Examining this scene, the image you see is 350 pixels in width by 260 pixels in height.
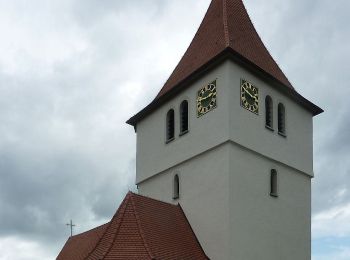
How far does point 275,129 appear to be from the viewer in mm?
22188

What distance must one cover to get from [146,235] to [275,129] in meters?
6.45

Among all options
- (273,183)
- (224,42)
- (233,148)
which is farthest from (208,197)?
(224,42)

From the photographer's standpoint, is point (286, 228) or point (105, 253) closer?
point (105, 253)

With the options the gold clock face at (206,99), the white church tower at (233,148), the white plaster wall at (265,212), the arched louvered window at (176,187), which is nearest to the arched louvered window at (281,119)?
the white church tower at (233,148)

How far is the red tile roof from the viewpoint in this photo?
723 inches

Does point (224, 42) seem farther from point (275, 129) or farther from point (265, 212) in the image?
point (265, 212)

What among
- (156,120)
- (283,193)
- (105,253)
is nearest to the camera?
(105,253)

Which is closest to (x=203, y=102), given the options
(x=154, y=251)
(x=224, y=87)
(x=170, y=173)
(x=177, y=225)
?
(x=224, y=87)

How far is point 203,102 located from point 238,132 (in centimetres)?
196

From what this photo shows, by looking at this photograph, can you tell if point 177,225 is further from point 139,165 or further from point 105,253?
point 139,165

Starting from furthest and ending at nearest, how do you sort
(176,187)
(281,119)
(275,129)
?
(281,119)
(176,187)
(275,129)

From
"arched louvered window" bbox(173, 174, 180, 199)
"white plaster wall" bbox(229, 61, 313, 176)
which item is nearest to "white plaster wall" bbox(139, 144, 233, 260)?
A: "arched louvered window" bbox(173, 174, 180, 199)

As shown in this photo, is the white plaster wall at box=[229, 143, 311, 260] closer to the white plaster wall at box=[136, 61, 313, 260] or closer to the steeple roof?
the white plaster wall at box=[136, 61, 313, 260]

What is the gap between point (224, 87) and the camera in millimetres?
20922
